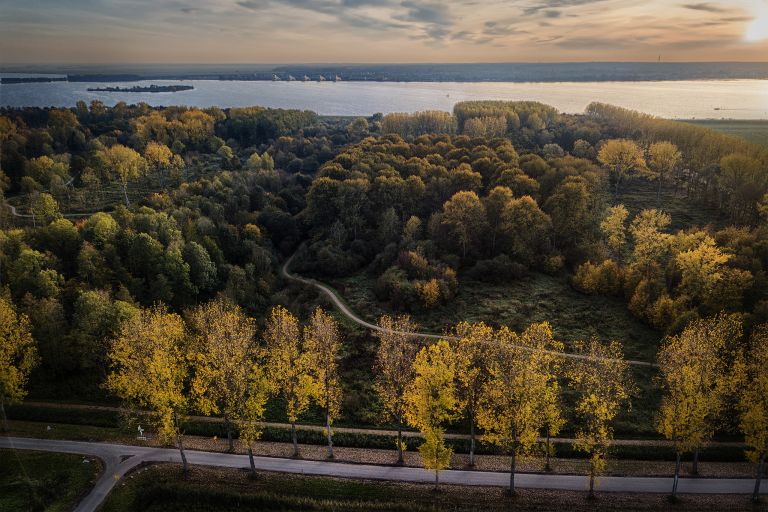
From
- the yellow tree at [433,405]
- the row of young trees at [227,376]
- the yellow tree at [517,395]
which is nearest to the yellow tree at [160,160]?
the row of young trees at [227,376]

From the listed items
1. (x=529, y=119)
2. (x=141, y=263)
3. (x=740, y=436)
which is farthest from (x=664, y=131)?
(x=141, y=263)

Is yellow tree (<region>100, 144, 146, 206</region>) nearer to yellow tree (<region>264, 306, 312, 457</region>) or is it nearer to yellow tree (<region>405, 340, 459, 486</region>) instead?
yellow tree (<region>264, 306, 312, 457</region>)

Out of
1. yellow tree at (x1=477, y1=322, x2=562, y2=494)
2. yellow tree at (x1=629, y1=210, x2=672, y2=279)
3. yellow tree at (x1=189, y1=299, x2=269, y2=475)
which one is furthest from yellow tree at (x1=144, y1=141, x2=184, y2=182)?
yellow tree at (x1=629, y1=210, x2=672, y2=279)

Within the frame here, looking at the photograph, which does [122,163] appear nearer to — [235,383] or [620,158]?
[235,383]

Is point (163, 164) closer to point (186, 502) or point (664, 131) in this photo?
point (186, 502)

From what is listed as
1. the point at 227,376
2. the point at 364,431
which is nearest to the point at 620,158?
the point at 364,431

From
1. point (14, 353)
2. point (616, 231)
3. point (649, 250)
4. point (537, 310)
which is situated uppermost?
point (616, 231)

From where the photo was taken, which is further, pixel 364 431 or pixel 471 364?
pixel 364 431
